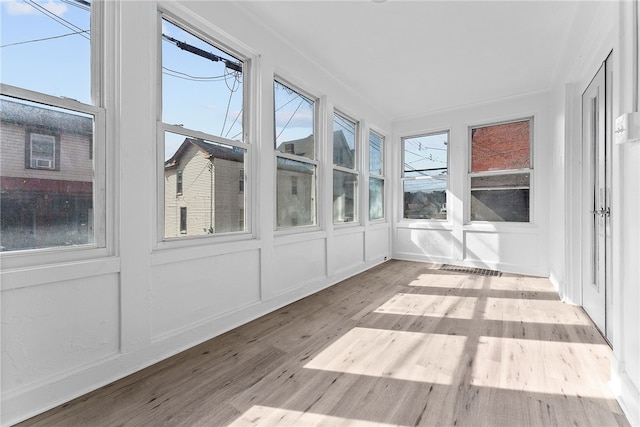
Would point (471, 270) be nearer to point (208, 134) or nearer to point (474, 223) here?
point (474, 223)

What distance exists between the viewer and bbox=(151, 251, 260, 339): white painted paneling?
2.15 metres

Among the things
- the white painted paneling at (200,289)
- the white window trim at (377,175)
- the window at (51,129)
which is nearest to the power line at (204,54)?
the window at (51,129)

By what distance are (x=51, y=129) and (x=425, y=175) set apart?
5.26 metres

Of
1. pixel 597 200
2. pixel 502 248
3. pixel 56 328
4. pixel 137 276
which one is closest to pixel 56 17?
pixel 137 276

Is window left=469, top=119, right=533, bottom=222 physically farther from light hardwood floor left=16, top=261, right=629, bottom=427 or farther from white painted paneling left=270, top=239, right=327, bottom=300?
white painted paneling left=270, top=239, right=327, bottom=300

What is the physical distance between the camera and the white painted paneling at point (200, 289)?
215 cm

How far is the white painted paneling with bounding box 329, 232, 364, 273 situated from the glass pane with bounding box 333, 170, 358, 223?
0.88ft

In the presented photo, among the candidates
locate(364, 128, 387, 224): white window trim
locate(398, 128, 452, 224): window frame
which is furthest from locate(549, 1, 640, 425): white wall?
locate(364, 128, 387, 224): white window trim

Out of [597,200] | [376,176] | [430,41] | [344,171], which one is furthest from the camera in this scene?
[376,176]

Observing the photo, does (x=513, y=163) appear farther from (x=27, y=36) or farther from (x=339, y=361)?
(x=27, y=36)

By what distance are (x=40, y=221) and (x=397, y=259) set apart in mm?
5286

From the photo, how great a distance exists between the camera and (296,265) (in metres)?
3.47

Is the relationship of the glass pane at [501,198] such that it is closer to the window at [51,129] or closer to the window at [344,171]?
the window at [344,171]

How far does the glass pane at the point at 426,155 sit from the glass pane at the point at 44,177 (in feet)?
16.7
